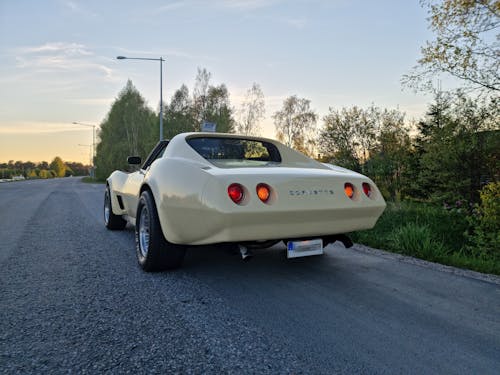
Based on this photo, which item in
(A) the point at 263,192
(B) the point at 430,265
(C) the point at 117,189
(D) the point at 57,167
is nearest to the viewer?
(A) the point at 263,192

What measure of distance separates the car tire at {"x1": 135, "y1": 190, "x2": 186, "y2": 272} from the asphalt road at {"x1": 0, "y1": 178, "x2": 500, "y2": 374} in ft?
0.32

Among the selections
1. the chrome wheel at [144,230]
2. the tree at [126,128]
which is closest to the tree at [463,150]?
the chrome wheel at [144,230]

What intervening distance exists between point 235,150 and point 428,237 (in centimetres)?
260

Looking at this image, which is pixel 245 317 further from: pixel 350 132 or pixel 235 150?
pixel 350 132

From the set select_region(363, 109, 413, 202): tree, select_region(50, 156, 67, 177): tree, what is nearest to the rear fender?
select_region(363, 109, 413, 202): tree

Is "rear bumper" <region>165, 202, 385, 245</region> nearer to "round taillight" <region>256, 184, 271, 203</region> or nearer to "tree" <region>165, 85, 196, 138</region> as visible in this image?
"round taillight" <region>256, 184, 271, 203</region>

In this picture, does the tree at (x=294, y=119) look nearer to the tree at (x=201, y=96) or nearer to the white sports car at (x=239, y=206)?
the tree at (x=201, y=96)

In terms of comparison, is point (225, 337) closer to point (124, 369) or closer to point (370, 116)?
point (124, 369)

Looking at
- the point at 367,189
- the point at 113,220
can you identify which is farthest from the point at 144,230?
the point at 113,220

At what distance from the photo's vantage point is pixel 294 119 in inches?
1367

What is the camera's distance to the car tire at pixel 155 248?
324 cm

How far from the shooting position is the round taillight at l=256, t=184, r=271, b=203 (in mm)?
2711

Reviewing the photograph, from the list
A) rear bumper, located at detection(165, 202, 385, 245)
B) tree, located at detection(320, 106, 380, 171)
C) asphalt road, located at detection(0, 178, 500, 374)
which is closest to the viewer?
asphalt road, located at detection(0, 178, 500, 374)

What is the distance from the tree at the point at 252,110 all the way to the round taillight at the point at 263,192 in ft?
98.7
